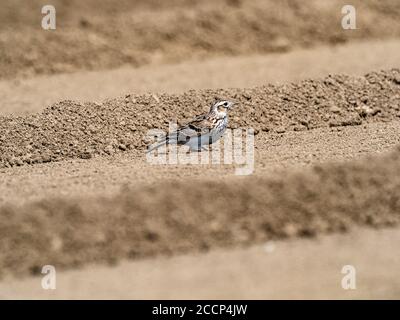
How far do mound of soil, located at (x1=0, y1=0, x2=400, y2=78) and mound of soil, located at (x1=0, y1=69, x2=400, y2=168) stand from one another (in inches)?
161

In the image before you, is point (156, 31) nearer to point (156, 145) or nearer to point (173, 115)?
point (173, 115)

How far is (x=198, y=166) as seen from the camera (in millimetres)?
13789

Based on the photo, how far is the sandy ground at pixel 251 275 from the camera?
1075 centimetres

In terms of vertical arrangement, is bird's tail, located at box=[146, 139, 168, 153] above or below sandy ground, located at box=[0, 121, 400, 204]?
above

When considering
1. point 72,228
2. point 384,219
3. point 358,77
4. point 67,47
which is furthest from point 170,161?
point 67,47

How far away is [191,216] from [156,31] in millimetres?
10019

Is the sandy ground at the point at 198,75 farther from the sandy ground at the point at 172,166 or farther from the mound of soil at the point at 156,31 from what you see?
the sandy ground at the point at 172,166

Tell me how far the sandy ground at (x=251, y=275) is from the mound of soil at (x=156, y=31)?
998 cm

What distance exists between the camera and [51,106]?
54.7 feet

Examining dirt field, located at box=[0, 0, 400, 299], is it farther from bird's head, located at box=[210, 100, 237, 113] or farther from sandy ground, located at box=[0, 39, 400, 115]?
bird's head, located at box=[210, 100, 237, 113]

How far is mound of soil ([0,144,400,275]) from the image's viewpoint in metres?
11.8

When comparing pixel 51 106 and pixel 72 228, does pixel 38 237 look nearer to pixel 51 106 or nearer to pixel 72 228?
pixel 72 228

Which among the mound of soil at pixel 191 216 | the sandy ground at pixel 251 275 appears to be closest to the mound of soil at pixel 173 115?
the mound of soil at pixel 191 216

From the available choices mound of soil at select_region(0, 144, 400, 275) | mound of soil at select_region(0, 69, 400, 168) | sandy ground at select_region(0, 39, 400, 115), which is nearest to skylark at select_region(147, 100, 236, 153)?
mound of soil at select_region(0, 69, 400, 168)
